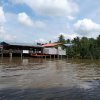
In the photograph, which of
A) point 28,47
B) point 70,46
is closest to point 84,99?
point 28,47

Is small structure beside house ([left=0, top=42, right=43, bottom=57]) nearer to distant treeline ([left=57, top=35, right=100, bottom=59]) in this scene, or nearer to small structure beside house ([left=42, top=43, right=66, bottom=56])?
small structure beside house ([left=42, top=43, right=66, bottom=56])

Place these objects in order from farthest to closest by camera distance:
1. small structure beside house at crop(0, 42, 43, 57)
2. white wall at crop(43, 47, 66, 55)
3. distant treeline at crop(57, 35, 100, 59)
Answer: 1. distant treeline at crop(57, 35, 100, 59)
2. white wall at crop(43, 47, 66, 55)
3. small structure beside house at crop(0, 42, 43, 57)

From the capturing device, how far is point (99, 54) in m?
60.1

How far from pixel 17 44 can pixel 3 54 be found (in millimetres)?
3748

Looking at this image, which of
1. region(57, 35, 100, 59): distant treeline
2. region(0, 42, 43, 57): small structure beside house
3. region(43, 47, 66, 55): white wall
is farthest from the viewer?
region(57, 35, 100, 59): distant treeline

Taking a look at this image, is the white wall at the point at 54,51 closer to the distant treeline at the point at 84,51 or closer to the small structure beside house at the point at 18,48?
the small structure beside house at the point at 18,48

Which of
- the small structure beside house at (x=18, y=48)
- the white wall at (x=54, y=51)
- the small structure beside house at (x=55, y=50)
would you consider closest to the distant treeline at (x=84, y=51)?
the small structure beside house at (x=55, y=50)

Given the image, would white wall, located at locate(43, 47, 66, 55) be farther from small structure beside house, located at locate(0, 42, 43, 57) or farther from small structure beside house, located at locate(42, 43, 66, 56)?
small structure beside house, located at locate(0, 42, 43, 57)

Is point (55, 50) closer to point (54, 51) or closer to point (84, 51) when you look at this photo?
point (54, 51)

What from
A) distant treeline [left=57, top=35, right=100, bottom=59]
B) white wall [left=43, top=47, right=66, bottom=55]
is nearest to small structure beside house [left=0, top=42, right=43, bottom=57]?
white wall [left=43, top=47, right=66, bottom=55]

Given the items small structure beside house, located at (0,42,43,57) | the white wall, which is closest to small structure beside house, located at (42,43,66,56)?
the white wall

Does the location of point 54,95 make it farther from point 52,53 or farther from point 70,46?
point 70,46

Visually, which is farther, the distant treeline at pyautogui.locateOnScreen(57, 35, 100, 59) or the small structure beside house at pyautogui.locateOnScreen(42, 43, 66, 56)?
the distant treeline at pyautogui.locateOnScreen(57, 35, 100, 59)

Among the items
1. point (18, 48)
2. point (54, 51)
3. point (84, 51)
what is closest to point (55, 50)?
point (54, 51)
